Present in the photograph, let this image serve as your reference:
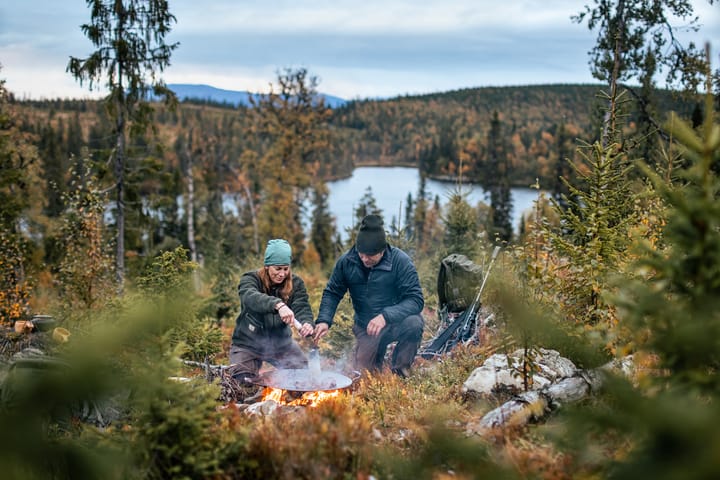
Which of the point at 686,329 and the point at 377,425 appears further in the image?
the point at 377,425

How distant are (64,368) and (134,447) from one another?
1.22 m

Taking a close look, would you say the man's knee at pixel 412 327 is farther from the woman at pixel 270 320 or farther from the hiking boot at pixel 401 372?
the woman at pixel 270 320

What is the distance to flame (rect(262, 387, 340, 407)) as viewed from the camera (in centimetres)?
518

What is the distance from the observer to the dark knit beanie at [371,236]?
649 centimetres

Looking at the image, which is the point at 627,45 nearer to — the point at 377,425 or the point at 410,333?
the point at 410,333

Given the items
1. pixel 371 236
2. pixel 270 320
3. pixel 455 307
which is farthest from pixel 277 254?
pixel 455 307

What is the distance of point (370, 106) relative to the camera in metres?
180

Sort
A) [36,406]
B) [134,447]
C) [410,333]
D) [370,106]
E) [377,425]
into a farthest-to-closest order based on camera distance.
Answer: [370,106]
[410,333]
[377,425]
[134,447]
[36,406]

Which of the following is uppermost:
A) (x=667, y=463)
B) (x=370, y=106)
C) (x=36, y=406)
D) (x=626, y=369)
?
(x=370, y=106)

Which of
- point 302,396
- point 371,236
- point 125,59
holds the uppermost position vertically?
point 125,59

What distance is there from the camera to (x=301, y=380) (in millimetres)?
5602

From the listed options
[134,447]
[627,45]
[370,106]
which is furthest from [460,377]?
[370,106]

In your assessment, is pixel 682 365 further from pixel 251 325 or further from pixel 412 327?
pixel 251 325

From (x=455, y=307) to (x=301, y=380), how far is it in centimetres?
307
